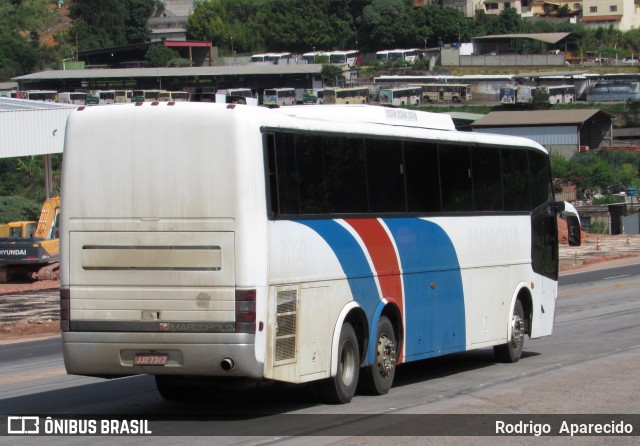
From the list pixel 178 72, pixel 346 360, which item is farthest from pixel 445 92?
pixel 346 360

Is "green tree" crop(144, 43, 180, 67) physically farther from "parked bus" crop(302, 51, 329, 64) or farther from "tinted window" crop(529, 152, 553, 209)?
"tinted window" crop(529, 152, 553, 209)

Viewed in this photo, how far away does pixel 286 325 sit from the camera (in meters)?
12.8

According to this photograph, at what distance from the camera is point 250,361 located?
1218cm

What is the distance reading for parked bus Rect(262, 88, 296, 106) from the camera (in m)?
133

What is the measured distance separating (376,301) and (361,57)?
158 metres

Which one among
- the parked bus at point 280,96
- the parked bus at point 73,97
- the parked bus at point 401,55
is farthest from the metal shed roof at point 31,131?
the parked bus at point 401,55

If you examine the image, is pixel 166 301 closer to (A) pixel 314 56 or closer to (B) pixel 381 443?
(B) pixel 381 443

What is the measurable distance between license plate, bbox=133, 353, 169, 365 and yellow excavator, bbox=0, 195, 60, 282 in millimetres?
26976

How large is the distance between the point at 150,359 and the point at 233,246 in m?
1.46

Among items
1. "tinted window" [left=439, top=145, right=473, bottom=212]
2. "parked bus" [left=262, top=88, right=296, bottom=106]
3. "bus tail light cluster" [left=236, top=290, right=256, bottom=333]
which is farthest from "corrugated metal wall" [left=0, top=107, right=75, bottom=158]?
"parked bus" [left=262, top=88, right=296, bottom=106]

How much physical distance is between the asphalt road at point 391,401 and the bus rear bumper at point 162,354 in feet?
2.02

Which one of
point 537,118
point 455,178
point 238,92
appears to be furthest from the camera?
point 537,118

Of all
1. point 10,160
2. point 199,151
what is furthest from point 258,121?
point 10,160

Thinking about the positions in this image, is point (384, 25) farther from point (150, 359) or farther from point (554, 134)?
point (150, 359)
